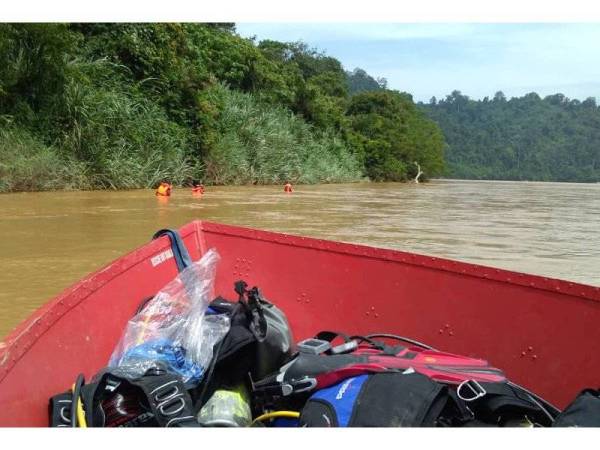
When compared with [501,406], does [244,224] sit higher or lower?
lower

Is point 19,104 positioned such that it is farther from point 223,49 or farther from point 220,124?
point 223,49

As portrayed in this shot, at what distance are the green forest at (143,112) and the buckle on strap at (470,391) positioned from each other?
12.2 m

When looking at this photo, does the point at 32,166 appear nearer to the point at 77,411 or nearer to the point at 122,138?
the point at 122,138

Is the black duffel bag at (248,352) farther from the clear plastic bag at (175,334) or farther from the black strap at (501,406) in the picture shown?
the black strap at (501,406)

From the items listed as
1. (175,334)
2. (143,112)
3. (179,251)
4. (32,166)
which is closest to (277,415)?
(175,334)

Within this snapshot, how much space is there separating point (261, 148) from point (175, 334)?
62.2 ft

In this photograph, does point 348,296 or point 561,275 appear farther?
point 561,275

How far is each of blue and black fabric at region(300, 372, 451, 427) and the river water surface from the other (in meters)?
1.99

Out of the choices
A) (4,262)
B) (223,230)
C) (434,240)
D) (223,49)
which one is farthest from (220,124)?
(223,230)

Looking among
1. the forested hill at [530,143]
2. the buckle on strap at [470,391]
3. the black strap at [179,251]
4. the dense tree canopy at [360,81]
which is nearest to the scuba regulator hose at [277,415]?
the buckle on strap at [470,391]

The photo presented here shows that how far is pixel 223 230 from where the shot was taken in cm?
306

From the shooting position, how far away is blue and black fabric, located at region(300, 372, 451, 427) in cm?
154

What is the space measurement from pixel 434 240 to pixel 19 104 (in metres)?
10.5

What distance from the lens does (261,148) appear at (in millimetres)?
20953
